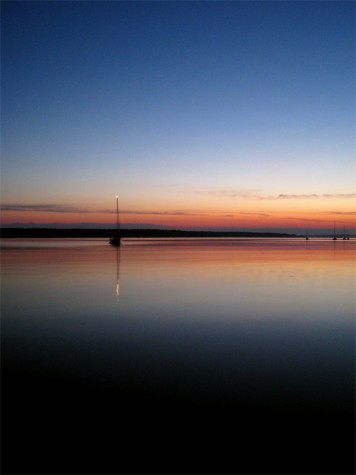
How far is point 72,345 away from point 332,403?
17.5 ft

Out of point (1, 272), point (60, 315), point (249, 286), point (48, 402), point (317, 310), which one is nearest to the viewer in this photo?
point (48, 402)

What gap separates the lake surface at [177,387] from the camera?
4438 millimetres

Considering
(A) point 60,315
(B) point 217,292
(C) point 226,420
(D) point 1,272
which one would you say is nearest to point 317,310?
(B) point 217,292

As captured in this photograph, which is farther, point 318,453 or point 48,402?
point 48,402

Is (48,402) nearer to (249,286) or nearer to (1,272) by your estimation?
(249,286)

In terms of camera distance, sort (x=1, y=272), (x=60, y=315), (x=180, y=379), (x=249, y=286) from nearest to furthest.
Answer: (x=180, y=379) < (x=60, y=315) < (x=249, y=286) < (x=1, y=272)

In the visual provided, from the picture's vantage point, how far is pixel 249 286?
19078 millimetres

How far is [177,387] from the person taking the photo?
644 cm

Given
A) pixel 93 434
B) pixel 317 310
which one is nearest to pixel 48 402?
pixel 93 434

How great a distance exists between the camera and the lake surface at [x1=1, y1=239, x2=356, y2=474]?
444cm

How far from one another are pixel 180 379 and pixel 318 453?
271 cm

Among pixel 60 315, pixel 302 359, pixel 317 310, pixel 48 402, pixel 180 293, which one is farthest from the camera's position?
pixel 180 293

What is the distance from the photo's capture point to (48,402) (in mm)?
5770

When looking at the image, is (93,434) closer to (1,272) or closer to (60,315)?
(60,315)
